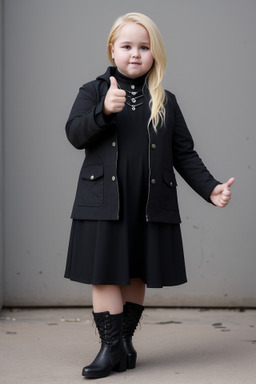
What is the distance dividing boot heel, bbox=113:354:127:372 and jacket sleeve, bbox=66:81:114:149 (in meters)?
0.89

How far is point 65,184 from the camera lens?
475 centimetres

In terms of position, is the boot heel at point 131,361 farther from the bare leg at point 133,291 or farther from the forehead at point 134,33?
the forehead at point 134,33

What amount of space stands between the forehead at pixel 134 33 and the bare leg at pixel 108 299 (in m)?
1.00

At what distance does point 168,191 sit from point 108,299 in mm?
511

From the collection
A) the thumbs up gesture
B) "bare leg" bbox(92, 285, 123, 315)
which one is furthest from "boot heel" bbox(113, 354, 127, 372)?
the thumbs up gesture

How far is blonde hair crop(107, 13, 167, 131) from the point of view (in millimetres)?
3238

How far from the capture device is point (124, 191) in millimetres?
3256

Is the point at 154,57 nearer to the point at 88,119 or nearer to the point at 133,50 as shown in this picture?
the point at 133,50

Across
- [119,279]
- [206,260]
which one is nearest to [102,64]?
[206,260]

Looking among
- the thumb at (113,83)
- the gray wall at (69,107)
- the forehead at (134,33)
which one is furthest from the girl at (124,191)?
the gray wall at (69,107)

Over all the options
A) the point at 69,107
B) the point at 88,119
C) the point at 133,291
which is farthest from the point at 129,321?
the point at 69,107

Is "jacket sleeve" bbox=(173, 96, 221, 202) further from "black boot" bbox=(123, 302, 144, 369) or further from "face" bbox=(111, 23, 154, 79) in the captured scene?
"black boot" bbox=(123, 302, 144, 369)

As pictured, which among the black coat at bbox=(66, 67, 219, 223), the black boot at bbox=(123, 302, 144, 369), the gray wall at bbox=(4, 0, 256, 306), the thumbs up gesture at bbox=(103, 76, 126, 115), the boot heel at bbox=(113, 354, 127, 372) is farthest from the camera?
the gray wall at bbox=(4, 0, 256, 306)

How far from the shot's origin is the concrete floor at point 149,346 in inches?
130
